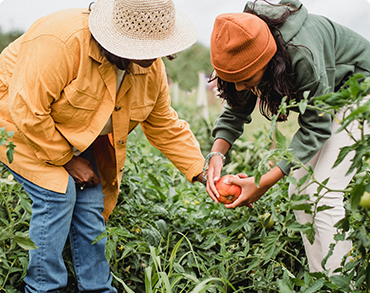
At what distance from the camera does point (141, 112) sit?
206cm

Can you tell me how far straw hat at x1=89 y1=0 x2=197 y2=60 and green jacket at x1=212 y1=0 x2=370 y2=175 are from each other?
418 mm

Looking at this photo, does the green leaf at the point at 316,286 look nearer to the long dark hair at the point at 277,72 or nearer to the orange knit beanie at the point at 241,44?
the long dark hair at the point at 277,72

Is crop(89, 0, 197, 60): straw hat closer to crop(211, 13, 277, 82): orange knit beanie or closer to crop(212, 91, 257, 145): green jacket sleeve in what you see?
crop(211, 13, 277, 82): orange knit beanie

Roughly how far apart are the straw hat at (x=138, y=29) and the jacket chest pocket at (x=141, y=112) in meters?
0.43

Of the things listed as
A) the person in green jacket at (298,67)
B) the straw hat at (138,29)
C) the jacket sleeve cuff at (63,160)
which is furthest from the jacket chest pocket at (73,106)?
the person in green jacket at (298,67)

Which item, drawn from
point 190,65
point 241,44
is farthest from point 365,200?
point 190,65

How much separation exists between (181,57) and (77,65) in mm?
6710

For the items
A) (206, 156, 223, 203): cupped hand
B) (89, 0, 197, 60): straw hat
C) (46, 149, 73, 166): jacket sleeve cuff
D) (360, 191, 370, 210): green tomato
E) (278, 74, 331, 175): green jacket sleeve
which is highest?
(89, 0, 197, 60): straw hat

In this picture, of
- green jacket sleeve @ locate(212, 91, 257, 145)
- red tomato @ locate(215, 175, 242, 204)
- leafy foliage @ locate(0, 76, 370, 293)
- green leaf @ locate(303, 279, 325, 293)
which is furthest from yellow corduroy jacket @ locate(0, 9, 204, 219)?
green leaf @ locate(303, 279, 325, 293)

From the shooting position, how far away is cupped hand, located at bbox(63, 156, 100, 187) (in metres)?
1.92

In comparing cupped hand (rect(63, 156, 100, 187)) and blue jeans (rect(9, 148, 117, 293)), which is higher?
cupped hand (rect(63, 156, 100, 187))

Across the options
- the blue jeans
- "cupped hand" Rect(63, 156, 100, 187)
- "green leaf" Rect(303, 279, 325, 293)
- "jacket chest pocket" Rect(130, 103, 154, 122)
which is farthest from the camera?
"jacket chest pocket" Rect(130, 103, 154, 122)

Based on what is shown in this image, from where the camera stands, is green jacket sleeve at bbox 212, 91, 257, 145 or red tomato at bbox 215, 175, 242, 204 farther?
green jacket sleeve at bbox 212, 91, 257, 145

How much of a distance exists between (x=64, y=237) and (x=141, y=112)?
0.73 m
